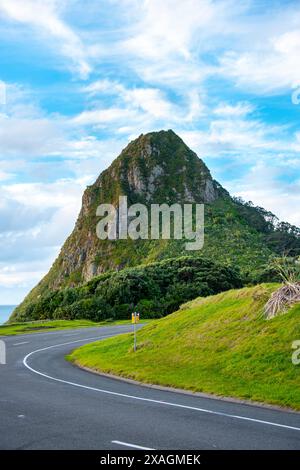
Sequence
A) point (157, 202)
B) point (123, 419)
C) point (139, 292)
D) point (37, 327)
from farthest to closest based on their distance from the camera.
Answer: point (157, 202) → point (139, 292) → point (37, 327) → point (123, 419)

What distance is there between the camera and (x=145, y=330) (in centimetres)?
3088

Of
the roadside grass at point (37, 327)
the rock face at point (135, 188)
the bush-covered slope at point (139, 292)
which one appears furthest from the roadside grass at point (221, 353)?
the rock face at point (135, 188)

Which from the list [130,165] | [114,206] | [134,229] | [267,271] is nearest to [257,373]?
[267,271]

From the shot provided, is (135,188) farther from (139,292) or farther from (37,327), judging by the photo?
(37,327)

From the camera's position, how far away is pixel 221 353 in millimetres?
20703

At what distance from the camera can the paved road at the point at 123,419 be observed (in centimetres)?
1005

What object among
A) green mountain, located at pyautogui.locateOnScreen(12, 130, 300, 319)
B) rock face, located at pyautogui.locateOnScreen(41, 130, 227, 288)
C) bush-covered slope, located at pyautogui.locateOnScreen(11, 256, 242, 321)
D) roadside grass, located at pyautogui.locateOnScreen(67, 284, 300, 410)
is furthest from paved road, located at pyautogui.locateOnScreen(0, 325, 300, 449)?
rock face, located at pyautogui.locateOnScreen(41, 130, 227, 288)

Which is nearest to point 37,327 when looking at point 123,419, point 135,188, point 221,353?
point 221,353

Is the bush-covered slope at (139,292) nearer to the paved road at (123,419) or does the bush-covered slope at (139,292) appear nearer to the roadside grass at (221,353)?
the roadside grass at (221,353)

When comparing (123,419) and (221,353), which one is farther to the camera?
(221,353)

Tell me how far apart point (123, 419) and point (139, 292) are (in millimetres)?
61144

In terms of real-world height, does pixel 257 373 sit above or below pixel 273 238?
below
